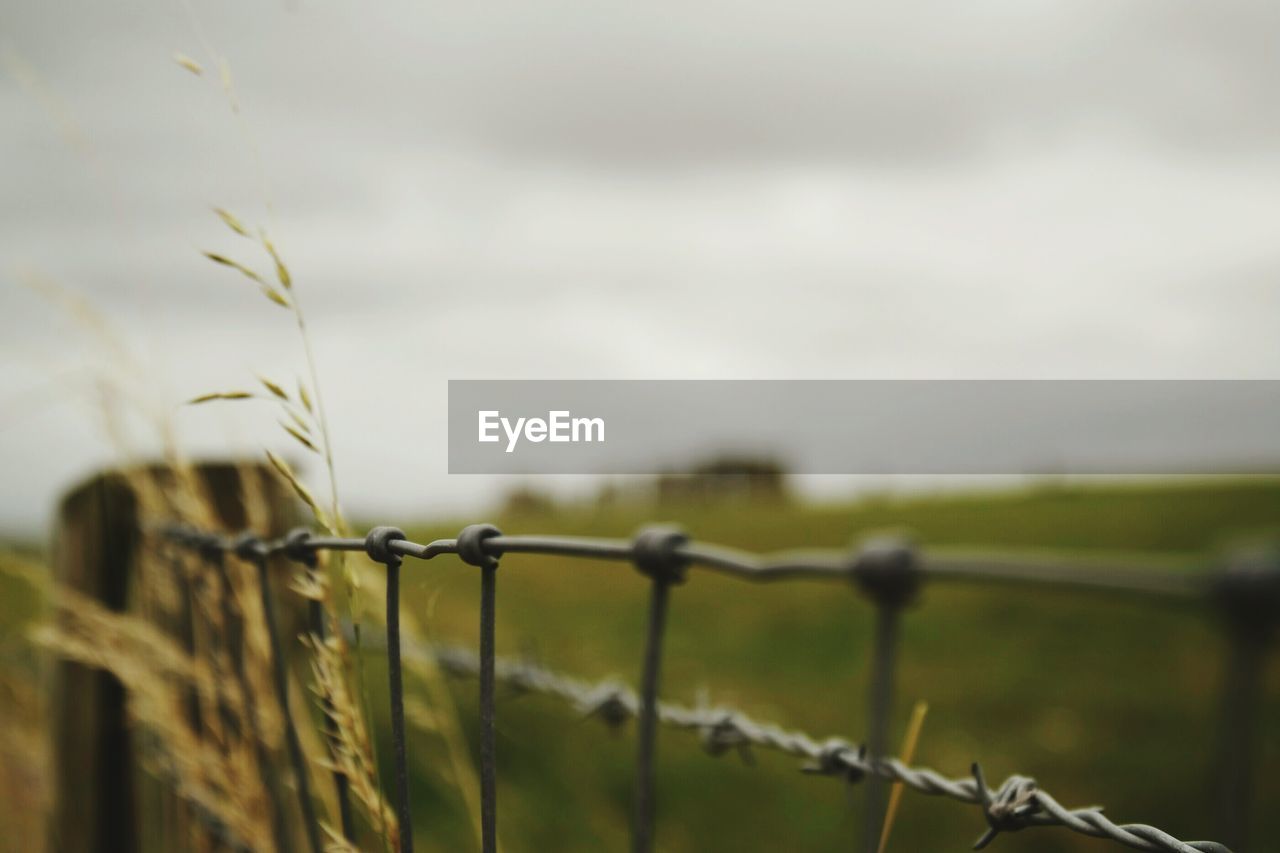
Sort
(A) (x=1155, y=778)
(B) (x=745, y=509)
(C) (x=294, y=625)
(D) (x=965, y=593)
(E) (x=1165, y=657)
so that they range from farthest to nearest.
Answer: (B) (x=745, y=509), (D) (x=965, y=593), (E) (x=1165, y=657), (A) (x=1155, y=778), (C) (x=294, y=625)

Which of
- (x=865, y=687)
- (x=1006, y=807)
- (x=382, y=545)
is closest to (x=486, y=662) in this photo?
(x=382, y=545)

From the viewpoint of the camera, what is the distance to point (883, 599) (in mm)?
505

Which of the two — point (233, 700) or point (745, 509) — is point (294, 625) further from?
point (745, 509)

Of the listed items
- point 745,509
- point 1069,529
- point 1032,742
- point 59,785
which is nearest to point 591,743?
point 1032,742

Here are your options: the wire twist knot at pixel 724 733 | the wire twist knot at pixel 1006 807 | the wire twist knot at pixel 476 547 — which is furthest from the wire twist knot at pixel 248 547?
the wire twist knot at pixel 1006 807

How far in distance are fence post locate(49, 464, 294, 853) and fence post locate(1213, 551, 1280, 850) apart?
1840mm

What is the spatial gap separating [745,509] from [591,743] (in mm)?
7026

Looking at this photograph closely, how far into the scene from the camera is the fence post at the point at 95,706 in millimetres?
1817

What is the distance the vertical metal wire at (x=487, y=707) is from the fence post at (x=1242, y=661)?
53cm

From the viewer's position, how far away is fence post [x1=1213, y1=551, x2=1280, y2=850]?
0.35 metres

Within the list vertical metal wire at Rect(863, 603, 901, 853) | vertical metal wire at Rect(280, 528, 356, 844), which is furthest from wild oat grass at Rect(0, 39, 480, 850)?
vertical metal wire at Rect(863, 603, 901, 853)

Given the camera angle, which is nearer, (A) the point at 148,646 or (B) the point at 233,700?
(B) the point at 233,700

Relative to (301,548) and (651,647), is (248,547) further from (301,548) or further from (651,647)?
(651,647)

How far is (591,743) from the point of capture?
480 cm
